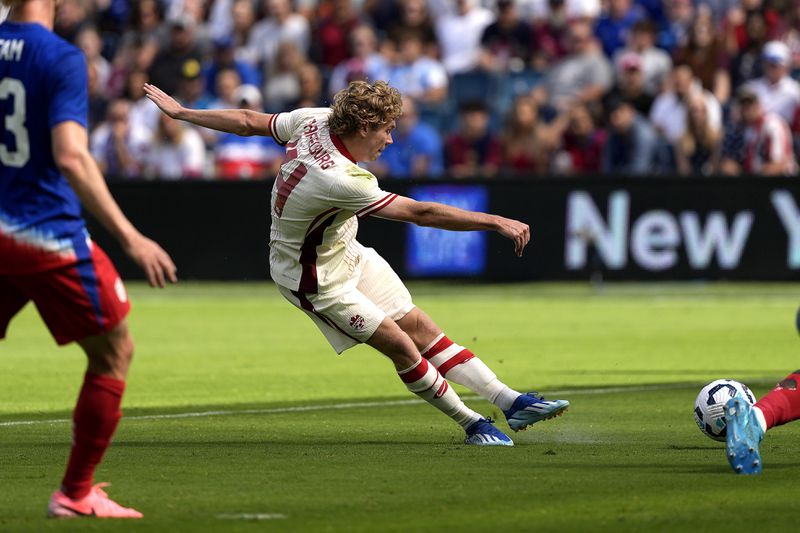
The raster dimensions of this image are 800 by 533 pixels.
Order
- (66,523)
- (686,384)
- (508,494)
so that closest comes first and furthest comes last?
(66,523)
(508,494)
(686,384)

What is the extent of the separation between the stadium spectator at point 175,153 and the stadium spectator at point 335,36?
3.19 m

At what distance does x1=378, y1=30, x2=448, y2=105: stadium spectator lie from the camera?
2395 cm

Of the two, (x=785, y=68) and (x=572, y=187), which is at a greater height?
(x=785, y=68)

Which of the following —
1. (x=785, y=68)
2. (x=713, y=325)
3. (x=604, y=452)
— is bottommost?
(x=713, y=325)

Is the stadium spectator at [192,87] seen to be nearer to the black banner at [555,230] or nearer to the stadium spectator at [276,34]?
the stadium spectator at [276,34]

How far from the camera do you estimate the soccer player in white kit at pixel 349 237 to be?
8.44 metres

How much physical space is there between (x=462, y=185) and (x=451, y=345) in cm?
1272

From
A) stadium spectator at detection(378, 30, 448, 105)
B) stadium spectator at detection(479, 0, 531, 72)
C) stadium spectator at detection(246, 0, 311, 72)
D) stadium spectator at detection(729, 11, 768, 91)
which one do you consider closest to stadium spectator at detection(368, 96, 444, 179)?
stadium spectator at detection(378, 30, 448, 105)

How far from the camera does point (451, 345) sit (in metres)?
9.18

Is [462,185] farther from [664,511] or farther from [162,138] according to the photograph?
[664,511]

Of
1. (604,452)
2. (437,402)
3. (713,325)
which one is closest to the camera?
(604,452)

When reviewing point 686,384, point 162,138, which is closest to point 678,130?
point 162,138

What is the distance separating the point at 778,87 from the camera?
21641mm

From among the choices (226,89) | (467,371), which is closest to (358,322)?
(467,371)
